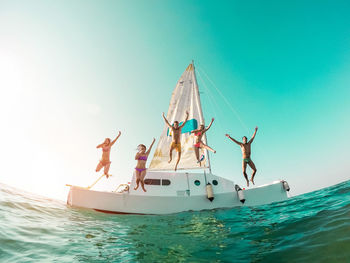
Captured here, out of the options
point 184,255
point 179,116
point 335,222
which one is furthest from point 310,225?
point 179,116

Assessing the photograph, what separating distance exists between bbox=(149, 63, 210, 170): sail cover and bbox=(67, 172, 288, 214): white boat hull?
226cm

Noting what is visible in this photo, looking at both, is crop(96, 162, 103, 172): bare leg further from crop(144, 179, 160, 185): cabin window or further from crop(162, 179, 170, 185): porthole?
crop(162, 179, 170, 185): porthole

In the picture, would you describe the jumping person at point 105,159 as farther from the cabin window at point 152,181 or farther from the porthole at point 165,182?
the porthole at point 165,182

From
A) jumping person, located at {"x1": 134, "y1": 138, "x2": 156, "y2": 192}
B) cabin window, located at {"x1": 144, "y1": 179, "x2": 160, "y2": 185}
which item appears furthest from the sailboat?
jumping person, located at {"x1": 134, "y1": 138, "x2": 156, "y2": 192}

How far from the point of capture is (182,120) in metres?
17.2

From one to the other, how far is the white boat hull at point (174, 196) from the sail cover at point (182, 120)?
226cm

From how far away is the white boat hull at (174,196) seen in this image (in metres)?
10.3

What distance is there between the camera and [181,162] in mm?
14969

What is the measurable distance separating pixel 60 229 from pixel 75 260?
125 inches

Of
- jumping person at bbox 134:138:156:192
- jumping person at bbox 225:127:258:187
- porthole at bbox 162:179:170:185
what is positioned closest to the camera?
jumping person at bbox 134:138:156:192

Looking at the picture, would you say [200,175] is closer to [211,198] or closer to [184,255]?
[211,198]

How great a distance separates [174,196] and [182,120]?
8.12 meters

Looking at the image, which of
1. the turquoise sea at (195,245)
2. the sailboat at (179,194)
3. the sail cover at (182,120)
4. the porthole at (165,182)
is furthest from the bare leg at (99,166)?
the turquoise sea at (195,245)

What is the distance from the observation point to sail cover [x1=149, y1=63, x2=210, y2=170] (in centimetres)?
1500
